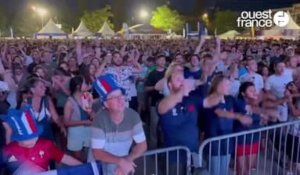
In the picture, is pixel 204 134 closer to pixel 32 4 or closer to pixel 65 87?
pixel 65 87

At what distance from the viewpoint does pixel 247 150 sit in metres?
6.00

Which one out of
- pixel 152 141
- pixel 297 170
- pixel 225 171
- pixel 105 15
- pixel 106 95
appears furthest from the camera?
pixel 105 15

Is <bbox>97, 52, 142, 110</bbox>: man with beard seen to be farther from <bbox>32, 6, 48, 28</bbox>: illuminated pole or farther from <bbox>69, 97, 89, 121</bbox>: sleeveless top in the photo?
<bbox>32, 6, 48, 28</bbox>: illuminated pole

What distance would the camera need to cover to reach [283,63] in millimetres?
8648

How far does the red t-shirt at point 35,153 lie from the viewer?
13.7 ft

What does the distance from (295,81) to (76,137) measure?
4320mm

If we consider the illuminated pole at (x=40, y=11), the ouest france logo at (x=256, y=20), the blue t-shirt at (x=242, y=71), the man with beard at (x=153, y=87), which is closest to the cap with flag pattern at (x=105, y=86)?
the man with beard at (x=153, y=87)

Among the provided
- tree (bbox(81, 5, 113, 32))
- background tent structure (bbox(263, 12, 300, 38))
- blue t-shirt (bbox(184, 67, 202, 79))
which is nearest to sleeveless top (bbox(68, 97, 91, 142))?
blue t-shirt (bbox(184, 67, 202, 79))

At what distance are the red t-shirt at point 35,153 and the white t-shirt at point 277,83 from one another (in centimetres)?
498

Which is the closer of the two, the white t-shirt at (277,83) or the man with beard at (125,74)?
the white t-shirt at (277,83)

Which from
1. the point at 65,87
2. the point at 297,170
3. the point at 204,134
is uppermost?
the point at 65,87

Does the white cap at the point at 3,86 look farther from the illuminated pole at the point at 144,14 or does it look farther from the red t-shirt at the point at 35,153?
the illuminated pole at the point at 144,14

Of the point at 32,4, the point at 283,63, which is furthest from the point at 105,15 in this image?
the point at 283,63

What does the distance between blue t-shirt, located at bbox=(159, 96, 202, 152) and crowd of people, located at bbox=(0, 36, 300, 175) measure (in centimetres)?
1
